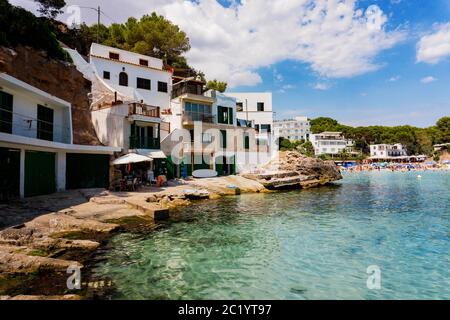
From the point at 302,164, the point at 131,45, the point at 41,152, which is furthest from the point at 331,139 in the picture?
the point at 41,152

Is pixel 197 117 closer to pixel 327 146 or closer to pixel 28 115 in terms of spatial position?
pixel 28 115

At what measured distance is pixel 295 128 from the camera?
404 feet

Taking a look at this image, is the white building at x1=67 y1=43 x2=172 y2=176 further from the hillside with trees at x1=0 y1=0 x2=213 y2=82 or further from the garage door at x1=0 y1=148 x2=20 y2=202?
the garage door at x1=0 y1=148 x2=20 y2=202

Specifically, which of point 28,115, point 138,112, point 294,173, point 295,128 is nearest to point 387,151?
point 295,128

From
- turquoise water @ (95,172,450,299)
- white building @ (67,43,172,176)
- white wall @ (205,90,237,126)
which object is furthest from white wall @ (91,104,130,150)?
white wall @ (205,90,237,126)

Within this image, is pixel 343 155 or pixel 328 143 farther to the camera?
pixel 328 143

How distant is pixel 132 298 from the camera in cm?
641

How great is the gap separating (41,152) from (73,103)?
761cm

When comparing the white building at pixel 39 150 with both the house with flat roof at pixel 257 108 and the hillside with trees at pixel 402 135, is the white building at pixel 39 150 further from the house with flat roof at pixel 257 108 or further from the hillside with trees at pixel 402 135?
the hillside with trees at pixel 402 135

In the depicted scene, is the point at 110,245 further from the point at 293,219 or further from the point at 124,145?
the point at 124,145

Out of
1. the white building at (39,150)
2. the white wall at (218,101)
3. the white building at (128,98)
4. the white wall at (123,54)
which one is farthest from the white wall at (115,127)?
the white wall at (218,101)

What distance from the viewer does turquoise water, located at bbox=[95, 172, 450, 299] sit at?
23.2ft

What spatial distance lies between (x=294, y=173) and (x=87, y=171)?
23898 mm
